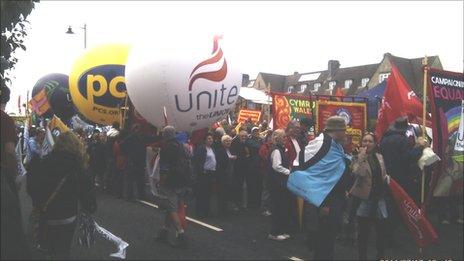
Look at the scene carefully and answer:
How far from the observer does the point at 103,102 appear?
35.9 ft

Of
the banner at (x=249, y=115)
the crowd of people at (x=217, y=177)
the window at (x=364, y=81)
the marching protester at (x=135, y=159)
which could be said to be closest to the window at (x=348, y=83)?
the window at (x=364, y=81)

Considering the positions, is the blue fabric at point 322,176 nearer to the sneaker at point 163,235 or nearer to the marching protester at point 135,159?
the sneaker at point 163,235

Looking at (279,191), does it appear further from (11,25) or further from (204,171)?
(11,25)

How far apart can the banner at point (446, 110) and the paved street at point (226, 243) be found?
4.44ft

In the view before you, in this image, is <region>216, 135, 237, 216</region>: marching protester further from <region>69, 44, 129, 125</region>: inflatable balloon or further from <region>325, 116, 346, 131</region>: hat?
<region>325, 116, 346, 131</region>: hat

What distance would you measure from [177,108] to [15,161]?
2947mm

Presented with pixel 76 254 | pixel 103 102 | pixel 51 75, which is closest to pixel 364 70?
pixel 51 75

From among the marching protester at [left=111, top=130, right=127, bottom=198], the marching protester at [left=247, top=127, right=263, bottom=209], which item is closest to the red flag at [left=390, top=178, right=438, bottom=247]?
the marching protester at [left=247, top=127, right=263, bottom=209]

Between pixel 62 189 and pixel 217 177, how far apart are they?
16.2 feet

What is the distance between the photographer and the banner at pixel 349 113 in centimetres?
1023

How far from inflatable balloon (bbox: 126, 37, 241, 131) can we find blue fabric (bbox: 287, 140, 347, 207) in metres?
2.58

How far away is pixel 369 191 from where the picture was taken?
6.08 m

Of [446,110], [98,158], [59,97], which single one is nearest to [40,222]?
[446,110]

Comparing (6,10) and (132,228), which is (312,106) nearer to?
(132,228)
